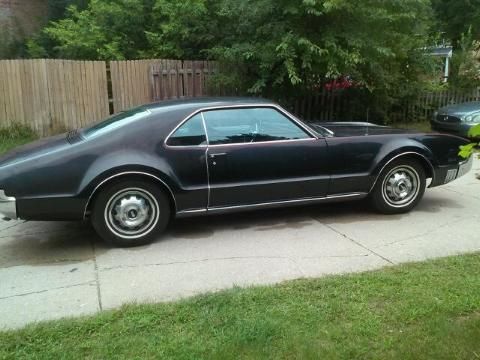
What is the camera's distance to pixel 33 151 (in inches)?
197

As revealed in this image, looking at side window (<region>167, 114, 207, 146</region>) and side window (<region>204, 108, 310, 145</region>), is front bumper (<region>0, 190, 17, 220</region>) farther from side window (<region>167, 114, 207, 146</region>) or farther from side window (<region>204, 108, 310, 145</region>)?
side window (<region>204, 108, 310, 145</region>)

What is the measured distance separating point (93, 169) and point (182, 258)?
3.85ft

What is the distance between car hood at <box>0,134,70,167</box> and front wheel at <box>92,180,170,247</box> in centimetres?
67

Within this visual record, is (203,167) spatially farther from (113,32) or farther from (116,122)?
(113,32)

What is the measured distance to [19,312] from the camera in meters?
3.79

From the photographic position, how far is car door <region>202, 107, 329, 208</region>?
522cm

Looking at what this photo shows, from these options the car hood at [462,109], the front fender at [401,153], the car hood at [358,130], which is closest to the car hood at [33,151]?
the car hood at [358,130]

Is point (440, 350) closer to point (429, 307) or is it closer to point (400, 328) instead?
point (400, 328)

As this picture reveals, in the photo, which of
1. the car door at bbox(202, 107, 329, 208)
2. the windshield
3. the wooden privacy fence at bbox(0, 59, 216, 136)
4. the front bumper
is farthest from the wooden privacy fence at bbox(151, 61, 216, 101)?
the front bumper

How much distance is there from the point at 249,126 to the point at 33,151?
2177mm

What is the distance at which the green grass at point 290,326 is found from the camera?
3154mm

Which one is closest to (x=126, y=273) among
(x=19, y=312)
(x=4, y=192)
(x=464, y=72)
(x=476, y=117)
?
(x=19, y=312)

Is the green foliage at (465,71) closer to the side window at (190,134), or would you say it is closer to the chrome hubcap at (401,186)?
the chrome hubcap at (401,186)

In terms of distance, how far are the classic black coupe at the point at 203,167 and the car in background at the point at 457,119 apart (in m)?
4.99
